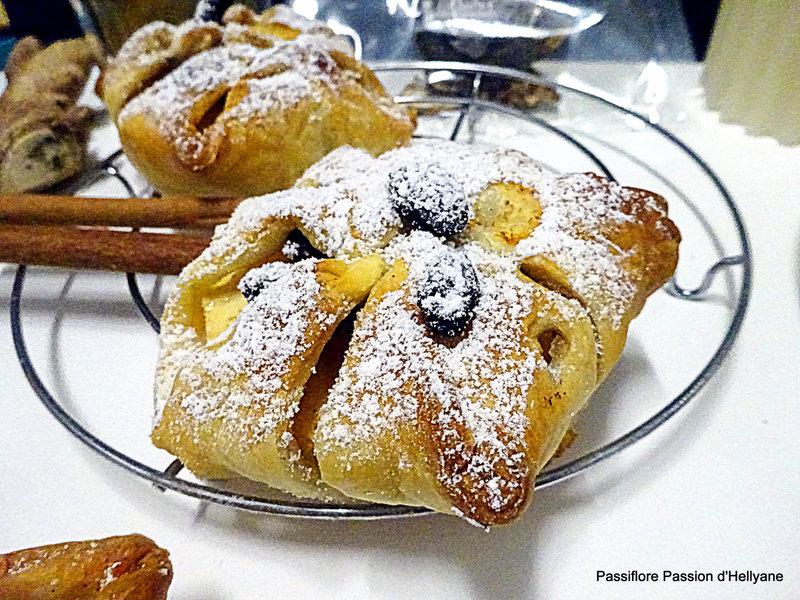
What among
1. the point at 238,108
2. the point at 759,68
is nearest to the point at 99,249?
the point at 238,108

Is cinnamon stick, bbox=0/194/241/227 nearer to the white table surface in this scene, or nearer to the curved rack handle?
the white table surface

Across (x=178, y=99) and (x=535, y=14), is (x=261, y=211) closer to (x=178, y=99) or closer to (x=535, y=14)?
(x=178, y=99)

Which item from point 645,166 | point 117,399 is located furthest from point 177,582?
point 645,166

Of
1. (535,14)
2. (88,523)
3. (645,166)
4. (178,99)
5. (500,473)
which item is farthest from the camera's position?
(535,14)

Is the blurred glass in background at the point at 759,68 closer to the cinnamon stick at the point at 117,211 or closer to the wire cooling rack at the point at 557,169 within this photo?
the wire cooling rack at the point at 557,169

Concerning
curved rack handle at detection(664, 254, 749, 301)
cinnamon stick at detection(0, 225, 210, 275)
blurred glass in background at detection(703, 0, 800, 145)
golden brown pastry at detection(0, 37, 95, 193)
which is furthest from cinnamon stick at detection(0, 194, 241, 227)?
blurred glass in background at detection(703, 0, 800, 145)

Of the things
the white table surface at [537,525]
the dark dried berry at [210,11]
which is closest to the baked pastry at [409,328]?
the white table surface at [537,525]
